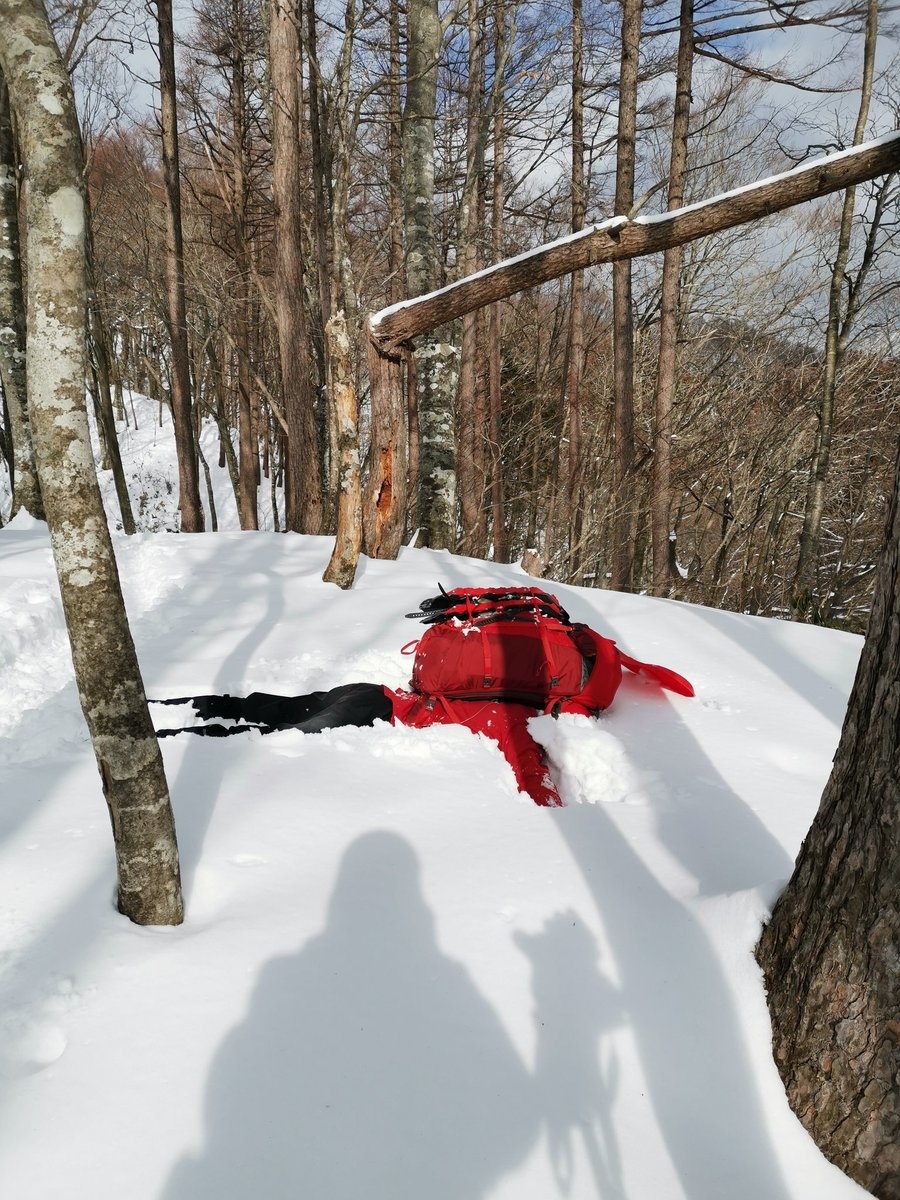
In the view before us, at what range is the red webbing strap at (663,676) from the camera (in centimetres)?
336

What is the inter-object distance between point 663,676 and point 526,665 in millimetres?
724

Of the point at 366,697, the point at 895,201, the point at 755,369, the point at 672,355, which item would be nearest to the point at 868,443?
the point at 755,369

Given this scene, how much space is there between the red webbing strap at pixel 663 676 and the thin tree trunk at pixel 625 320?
5789mm

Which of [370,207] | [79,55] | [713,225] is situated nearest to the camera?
[713,225]

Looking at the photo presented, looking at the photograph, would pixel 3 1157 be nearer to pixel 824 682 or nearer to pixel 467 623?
pixel 467 623

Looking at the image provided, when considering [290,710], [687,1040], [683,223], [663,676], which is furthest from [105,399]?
[687,1040]

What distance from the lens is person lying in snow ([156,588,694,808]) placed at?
3020 millimetres

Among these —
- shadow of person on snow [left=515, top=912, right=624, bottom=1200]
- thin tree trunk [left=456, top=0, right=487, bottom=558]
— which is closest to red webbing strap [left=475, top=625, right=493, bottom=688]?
shadow of person on snow [left=515, top=912, right=624, bottom=1200]

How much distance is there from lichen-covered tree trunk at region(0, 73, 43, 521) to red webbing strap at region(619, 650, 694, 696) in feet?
19.4

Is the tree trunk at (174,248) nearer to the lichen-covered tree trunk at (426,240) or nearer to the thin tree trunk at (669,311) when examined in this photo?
the lichen-covered tree trunk at (426,240)

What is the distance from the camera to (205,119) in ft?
36.6

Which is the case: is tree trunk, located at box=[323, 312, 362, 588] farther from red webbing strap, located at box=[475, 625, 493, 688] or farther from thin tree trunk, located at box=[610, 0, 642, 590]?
thin tree trunk, located at box=[610, 0, 642, 590]

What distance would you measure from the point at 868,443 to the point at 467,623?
1179 cm

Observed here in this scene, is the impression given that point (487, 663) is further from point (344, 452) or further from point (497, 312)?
point (497, 312)
